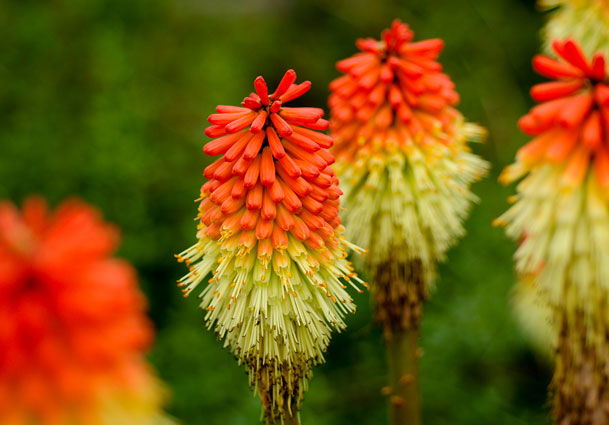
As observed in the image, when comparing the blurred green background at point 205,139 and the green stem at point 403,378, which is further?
the blurred green background at point 205,139

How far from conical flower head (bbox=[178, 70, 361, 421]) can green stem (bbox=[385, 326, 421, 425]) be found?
568 mm

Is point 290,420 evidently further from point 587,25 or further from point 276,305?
point 587,25

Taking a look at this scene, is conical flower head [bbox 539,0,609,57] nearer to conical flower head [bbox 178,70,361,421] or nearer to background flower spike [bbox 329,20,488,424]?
background flower spike [bbox 329,20,488,424]

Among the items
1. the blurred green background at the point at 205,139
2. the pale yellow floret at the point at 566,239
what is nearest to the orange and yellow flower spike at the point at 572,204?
the pale yellow floret at the point at 566,239

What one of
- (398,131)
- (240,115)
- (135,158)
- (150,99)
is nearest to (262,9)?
(150,99)

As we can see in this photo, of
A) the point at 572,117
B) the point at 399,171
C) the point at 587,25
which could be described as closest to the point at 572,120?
the point at 572,117

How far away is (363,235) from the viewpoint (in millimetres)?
2436

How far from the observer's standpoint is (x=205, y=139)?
558cm

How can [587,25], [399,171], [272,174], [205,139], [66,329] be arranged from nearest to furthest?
[66,329], [272,174], [399,171], [587,25], [205,139]

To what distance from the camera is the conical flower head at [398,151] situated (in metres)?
2.40

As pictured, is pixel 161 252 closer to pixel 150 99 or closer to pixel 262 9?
pixel 150 99

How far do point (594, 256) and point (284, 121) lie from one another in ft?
3.17

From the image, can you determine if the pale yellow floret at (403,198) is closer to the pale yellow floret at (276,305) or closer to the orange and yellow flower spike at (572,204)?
the orange and yellow flower spike at (572,204)

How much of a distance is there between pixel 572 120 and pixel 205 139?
396cm
